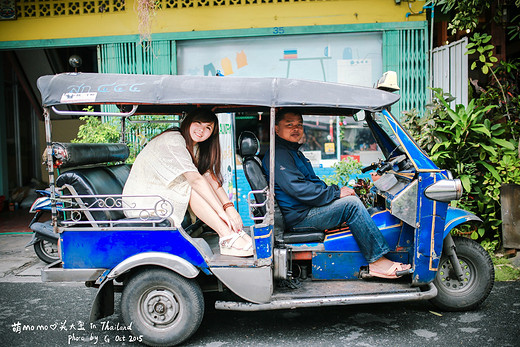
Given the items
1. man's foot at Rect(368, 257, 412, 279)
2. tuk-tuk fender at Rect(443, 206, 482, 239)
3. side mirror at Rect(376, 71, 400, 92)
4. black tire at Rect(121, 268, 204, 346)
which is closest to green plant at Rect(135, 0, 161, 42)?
side mirror at Rect(376, 71, 400, 92)

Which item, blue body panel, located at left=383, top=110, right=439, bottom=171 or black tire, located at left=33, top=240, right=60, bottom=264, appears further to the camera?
black tire, located at left=33, top=240, right=60, bottom=264

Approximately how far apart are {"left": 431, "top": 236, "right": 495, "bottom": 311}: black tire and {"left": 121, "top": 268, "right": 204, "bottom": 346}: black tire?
2.14 m

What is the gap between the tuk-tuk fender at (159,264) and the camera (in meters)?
3.53

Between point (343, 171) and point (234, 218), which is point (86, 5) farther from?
point (234, 218)

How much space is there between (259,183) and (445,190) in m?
1.53

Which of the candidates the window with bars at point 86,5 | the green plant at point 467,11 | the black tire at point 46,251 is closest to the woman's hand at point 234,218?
the black tire at point 46,251

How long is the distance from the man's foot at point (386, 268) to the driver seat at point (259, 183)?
0.50m

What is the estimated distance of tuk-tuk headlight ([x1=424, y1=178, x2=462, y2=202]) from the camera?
3654 mm

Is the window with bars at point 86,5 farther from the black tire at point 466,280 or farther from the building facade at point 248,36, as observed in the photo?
the black tire at point 466,280

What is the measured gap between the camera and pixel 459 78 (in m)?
6.34

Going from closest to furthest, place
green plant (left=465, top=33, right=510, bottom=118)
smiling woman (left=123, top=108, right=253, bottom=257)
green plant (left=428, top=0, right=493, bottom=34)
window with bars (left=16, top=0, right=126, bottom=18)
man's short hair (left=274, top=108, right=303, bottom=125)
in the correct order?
smiling woman (left=123, top=108, right=253, bottom=257) → man's short hair (left=274, top=108, right=303, bottom=125) → green plant (left=465, top=33, right=510, bottom=118) → green plant (left=428, top=0, right=493, bottom=34) → window with bars (left=16, top=0, right=126, bottom=18)

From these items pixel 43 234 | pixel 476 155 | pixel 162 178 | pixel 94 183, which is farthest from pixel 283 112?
pixel 43 234

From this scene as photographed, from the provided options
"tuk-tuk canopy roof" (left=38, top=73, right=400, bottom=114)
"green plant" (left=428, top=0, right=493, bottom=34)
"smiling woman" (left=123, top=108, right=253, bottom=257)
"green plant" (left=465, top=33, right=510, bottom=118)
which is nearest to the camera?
"tuk-tuk canopy roof" (left=38, top=73, right=400, bottom=114)

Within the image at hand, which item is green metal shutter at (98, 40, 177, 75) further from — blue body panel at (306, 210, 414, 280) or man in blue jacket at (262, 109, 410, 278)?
blue body panel at (306, 210, 414, 280)
